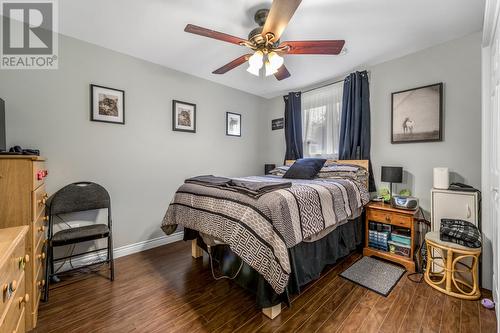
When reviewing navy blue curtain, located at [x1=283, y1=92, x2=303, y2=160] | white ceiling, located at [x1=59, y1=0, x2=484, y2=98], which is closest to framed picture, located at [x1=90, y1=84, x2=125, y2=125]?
white ceiling, located at [x1=59, y1=0, x2=484, y2=98]

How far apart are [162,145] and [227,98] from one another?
1.42 m

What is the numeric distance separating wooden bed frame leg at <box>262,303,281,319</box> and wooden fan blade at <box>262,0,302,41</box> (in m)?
2.05

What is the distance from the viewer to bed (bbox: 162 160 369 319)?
4.70 ft

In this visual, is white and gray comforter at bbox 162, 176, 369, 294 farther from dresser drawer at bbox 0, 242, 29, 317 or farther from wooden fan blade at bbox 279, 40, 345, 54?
wooden fan blade at bbox 279, 40, 345, 54

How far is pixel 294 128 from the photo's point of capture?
12.2ft

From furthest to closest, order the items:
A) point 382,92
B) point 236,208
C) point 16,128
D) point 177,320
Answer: point 382,92, point 16,128, point 236,208, point 177,320

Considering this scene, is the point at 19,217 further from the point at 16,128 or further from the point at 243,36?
the point at 243,36

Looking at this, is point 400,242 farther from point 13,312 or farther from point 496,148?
point 13,312

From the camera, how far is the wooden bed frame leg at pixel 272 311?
152cm

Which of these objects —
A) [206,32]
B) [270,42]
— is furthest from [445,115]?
[206,32]

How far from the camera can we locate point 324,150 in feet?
11.2

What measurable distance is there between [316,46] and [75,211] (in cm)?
281

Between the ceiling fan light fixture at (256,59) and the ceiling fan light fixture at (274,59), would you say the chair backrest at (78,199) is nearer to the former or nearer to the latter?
the ceiling fan light fixture at (256,59)

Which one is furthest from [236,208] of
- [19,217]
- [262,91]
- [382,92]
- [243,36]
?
[262,91]
